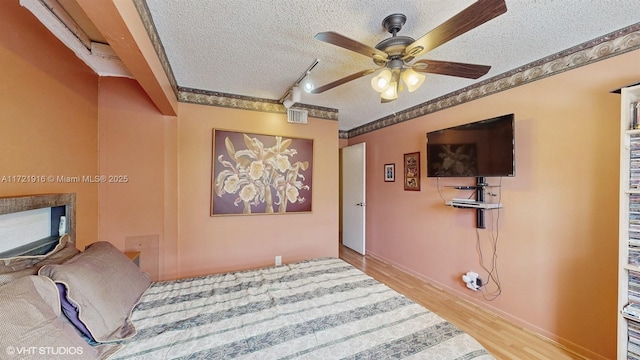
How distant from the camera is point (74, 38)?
1653 millimetres

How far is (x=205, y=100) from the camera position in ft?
9.07

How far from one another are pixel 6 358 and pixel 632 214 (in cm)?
291

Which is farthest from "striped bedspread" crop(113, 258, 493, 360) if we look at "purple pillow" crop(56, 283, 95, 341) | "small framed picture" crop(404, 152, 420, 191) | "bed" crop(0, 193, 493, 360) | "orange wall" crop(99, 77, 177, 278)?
"small framed picture" crop(404, 152, 420, 191)

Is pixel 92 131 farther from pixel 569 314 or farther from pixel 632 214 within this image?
pixel 569 314

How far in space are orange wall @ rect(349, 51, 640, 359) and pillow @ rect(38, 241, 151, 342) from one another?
2.97 m

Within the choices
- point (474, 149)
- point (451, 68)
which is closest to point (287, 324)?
point (451, 68)

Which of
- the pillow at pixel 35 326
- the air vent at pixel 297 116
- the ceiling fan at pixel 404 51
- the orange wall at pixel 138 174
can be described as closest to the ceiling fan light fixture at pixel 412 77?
the ceiling fan at pixel 404 51

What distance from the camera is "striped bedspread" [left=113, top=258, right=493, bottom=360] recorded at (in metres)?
1.08

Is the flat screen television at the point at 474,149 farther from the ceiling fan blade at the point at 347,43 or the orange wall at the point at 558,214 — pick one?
the ceiling fan blade at the point at 347,43

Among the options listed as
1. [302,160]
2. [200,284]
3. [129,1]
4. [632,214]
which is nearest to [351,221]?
[302,160]

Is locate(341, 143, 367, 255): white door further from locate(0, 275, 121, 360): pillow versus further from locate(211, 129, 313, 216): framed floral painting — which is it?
locate(0, 275, 121, 360): pillow

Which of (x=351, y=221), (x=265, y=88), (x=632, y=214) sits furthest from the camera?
(x=351, y=221)

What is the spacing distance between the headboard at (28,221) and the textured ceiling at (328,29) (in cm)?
128

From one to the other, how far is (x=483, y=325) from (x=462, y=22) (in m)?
2.51
